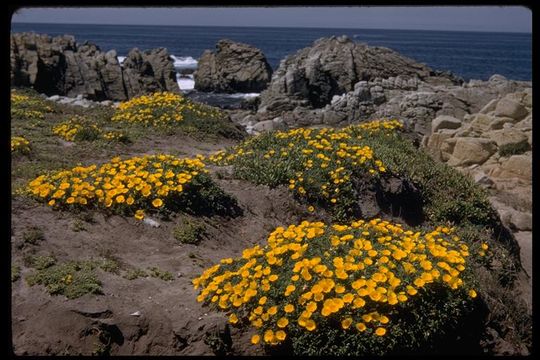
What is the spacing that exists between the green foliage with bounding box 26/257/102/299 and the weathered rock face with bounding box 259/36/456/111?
24795mm

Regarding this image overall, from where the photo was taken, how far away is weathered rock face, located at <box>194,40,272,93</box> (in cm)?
5181

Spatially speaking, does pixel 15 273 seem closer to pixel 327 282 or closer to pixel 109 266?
pixel 109 266

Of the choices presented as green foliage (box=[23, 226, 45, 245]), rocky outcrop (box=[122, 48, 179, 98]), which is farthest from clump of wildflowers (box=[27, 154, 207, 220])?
rocky outcrop (box=[122, 48, 179, 98])

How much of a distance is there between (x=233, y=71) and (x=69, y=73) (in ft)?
73.4

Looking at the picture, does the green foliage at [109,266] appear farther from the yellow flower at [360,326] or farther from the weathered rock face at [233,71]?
the weathered rock face at [233,71]

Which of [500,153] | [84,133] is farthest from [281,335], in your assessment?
[500,153]

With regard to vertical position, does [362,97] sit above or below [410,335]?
above

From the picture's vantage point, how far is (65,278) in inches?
244

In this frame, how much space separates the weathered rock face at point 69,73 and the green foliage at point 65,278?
2464 centimetres

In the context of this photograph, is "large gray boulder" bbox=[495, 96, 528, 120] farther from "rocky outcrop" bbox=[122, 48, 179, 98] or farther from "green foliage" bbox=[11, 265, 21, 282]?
"green foliage" bbox=[11, 265, 21, 282]

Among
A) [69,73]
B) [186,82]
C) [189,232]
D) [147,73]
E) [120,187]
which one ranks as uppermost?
[147,73]

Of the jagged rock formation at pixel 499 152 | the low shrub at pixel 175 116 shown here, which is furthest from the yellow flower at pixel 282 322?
the jagged rock formation at pixel 499 152

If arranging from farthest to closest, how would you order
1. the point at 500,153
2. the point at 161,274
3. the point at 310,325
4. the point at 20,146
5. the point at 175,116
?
the point at 500,153
the point at 175,116
the point at 20,146
the point at 161,274
the point at 310,325

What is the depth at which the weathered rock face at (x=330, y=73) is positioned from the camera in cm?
3244
